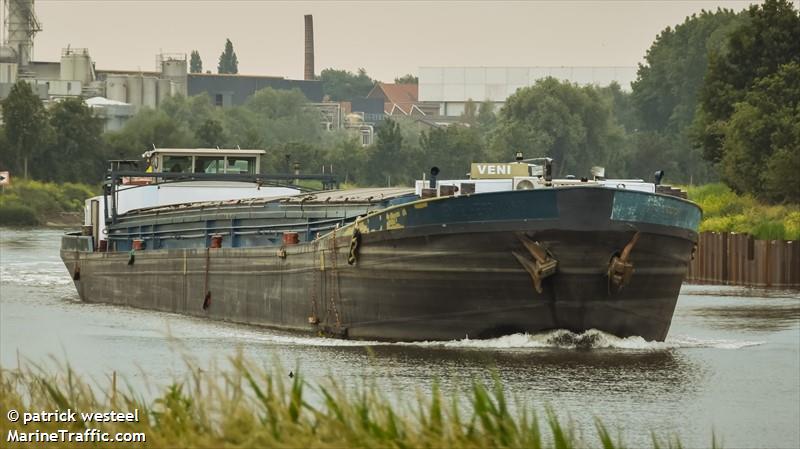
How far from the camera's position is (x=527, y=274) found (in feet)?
96.4

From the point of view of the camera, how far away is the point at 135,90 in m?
185

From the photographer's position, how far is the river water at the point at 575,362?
2422 centimetres

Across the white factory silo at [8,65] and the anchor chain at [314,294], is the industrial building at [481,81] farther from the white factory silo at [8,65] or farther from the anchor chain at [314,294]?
the anchor chain at [314,294]

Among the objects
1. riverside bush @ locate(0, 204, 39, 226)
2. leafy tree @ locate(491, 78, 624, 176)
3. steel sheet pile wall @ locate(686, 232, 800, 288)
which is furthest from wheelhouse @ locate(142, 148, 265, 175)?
leafy tree @ locate(491, 78, 624, 176)

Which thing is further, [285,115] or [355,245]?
[285,115]

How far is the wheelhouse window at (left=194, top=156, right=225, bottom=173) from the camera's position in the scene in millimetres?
47594

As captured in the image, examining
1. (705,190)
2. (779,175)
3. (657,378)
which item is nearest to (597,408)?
(657,378)

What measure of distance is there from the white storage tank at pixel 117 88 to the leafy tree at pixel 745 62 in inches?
4565

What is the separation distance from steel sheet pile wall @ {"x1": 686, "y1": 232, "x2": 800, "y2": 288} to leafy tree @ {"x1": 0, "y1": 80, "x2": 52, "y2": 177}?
73.6m

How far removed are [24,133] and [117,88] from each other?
6269cm

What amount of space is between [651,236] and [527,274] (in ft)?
8.62

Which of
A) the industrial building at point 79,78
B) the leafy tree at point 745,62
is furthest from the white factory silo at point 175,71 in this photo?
the leafy tree at point 745,62

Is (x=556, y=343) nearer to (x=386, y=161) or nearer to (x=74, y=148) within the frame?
(x=74, y=148)

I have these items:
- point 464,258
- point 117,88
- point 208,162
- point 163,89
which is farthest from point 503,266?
point 163,89
